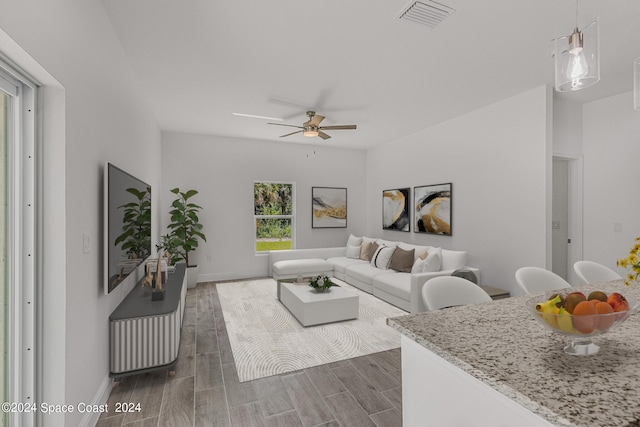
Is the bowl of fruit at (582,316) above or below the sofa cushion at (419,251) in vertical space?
above

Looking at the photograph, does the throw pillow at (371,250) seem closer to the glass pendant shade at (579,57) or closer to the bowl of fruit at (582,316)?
the glass pendant shade at (579,57)

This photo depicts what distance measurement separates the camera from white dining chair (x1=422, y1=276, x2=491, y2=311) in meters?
1.65

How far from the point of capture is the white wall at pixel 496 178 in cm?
347

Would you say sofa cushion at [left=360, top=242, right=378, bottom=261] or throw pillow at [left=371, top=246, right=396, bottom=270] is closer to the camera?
throw pillow at [left=371, top=246, right=396, bottom=270]

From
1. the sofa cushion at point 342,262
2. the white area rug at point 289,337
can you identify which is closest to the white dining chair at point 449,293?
the white area rug at point 289,337

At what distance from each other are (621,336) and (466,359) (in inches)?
26.4

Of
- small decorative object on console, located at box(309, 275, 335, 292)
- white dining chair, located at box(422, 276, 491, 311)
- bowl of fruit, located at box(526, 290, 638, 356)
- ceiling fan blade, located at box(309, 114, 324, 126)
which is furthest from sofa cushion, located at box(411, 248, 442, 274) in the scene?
bowl of fruit, located at box(526, 290, 638, 356)

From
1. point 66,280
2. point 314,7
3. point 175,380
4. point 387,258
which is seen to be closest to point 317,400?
point 175,380

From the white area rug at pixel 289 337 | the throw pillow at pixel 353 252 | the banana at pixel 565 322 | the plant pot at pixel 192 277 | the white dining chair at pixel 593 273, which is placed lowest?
the white area rug at pixel 289 337

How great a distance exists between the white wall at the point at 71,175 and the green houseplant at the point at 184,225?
2.81 m

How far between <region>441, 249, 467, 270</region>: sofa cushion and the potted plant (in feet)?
12.5

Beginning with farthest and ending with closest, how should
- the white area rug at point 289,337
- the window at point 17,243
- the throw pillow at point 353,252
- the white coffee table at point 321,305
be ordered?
the throw pillow at point 353,252, the white coffee table at point 321,305, the white area rug at point 289,337, the window at point 17,243

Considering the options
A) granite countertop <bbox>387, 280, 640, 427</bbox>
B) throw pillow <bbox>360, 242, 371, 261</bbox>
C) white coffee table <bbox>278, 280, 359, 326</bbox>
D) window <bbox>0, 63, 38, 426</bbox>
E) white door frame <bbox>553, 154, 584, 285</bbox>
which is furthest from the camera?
throw pillow <bbox>360, 242, 371, 261</bbox>

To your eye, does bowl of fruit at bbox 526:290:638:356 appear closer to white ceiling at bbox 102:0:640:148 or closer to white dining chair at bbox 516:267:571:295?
white dining chair at bbox 516:267:571:295
